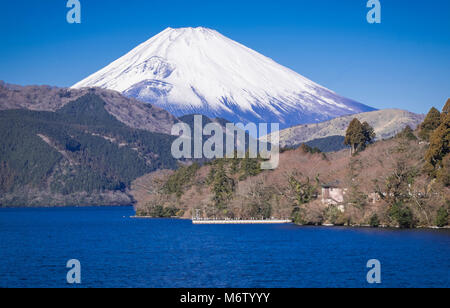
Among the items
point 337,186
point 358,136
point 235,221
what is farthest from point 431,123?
point 235,221

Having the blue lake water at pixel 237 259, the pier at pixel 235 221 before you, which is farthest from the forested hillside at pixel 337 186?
the blue lake water at pixel 237 259

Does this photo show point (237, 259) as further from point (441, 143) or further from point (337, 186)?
point (337, 186)

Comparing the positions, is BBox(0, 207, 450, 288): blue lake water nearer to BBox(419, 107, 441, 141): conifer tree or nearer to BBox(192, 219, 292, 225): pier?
BBox(192, 219, 292, 225): pier

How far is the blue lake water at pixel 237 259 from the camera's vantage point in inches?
1319

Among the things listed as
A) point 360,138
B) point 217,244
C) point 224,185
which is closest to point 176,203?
point 224,185

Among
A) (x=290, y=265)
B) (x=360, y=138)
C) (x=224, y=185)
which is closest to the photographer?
(x=290, y=265)

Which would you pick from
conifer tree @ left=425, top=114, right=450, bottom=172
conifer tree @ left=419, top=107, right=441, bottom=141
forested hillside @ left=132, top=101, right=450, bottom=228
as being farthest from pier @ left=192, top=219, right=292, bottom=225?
conifer tree @ left=425, top=114, right=450, bottom=172

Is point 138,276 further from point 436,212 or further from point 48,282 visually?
point 436,212

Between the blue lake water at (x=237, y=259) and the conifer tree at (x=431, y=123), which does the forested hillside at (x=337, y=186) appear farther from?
the blue lake water at (x=237, y=259)

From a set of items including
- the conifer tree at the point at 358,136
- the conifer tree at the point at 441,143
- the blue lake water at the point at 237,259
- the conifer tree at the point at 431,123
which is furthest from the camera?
the conifer tree at the point at 358,136

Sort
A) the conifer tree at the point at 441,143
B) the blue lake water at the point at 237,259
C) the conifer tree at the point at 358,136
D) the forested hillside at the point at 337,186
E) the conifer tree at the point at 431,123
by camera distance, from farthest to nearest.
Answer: the conifer tree at the point at 358,136 → the conifer tree at the point at 431,123 → the forested hillside at the point at 337,186 → the conifer tree at the point at 441,143 → the blue lake water at the point at 237,259

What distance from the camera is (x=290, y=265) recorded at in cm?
3900
